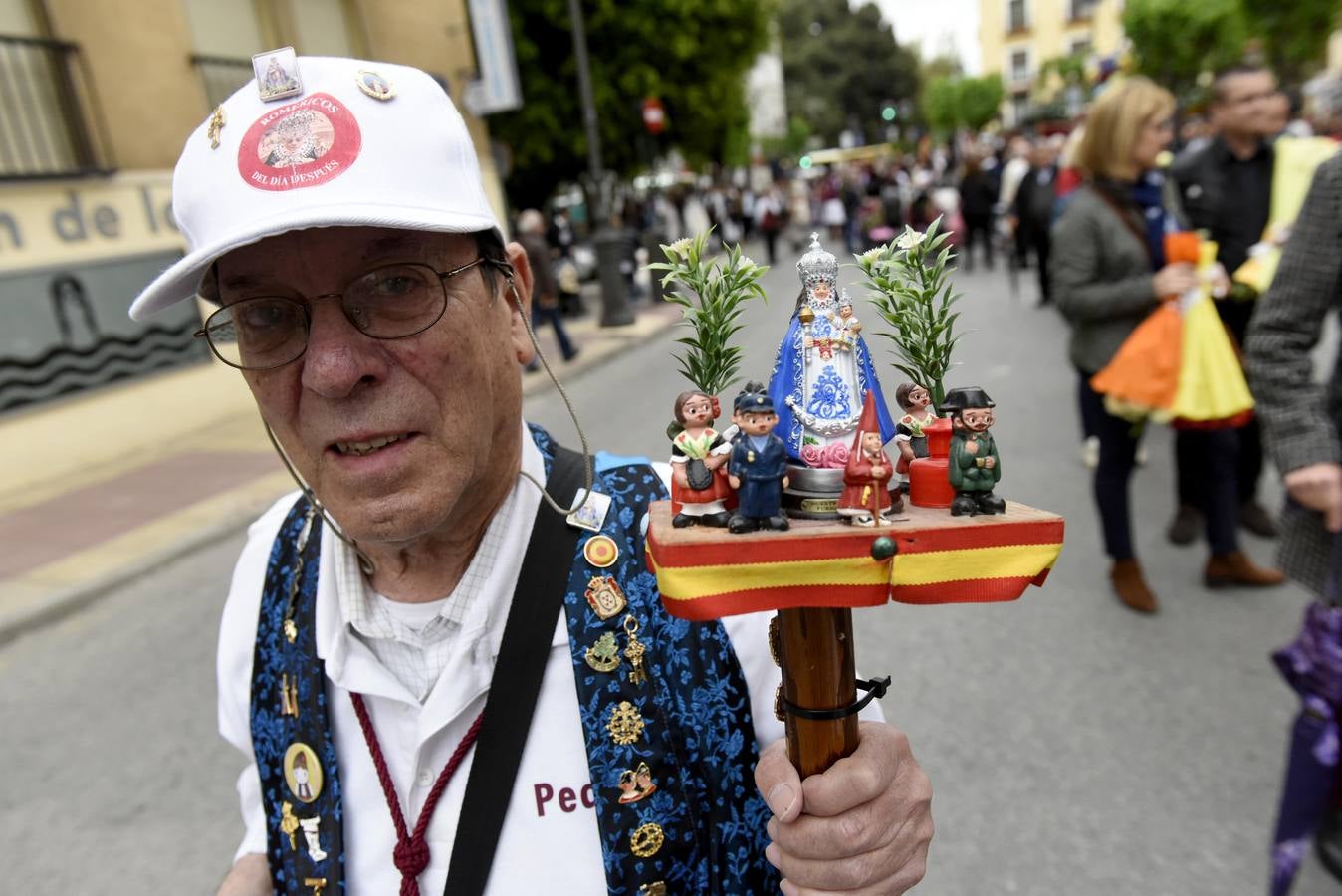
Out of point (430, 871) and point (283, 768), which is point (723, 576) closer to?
point (430, 871)

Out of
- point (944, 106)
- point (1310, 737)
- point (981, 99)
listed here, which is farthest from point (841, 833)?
point (944, 106)

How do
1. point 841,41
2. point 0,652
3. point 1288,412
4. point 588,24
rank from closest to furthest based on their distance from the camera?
point 1288,412 < point 0,652 < point 588,24 < point 841,41

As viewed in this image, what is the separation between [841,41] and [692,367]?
7292 cm

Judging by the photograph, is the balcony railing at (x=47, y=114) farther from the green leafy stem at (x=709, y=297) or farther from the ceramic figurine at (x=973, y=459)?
the ceramic figurine at (x=973, y=459)

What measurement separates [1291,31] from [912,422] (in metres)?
30.0

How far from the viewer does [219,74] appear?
10125 millimetres

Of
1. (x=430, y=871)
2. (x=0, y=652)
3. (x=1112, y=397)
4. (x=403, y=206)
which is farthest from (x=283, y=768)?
(x=0, y=652)

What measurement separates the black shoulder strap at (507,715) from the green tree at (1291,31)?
1044 inches

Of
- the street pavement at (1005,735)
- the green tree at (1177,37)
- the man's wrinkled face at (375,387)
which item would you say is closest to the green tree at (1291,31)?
the green tree at (1177,37)

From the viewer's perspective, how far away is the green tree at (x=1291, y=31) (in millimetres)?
22062

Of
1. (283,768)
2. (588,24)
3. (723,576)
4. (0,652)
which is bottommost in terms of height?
(0,652)

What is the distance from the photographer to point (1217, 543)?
13.6ft

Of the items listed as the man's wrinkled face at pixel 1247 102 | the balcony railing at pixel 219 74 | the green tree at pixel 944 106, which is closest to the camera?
the man's wrinkled face at pixel 1247 102

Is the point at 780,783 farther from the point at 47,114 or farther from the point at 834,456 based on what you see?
the point at 47,114
